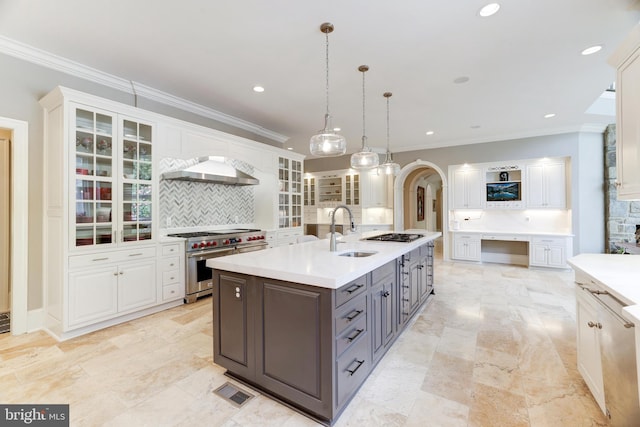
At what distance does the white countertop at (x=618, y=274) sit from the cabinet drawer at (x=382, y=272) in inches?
49.0

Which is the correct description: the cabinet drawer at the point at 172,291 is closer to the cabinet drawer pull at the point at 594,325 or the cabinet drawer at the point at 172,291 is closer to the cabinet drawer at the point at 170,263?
the cabinet drawer at the point at 170,263

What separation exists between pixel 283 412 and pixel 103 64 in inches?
151

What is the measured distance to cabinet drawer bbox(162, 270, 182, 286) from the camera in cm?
357

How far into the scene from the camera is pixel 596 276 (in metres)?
1.62

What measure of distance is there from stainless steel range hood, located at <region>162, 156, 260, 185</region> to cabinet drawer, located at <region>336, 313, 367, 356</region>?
3.06 m

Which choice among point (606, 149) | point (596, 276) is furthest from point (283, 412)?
point (606, 149)

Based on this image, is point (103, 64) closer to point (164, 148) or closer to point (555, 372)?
point (164, 148)

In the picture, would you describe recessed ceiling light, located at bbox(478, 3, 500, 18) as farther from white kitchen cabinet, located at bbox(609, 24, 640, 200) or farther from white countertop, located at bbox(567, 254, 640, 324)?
white countertop, located at bbox(567, 254, 640, 324)

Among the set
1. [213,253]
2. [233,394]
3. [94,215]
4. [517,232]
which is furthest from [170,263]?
[517,232]

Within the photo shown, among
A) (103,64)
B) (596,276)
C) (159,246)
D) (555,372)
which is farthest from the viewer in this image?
(159,246)

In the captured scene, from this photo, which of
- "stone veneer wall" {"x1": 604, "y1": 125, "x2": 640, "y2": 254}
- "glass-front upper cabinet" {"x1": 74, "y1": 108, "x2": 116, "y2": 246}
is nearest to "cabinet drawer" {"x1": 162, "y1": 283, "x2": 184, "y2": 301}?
"glass-front upper cabinet" {"x1": 74, "y1": 108, "x2": 116, "y2": 246}

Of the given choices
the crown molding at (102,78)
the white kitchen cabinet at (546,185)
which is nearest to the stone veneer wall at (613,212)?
the white kitchen cabinet at (546,185)

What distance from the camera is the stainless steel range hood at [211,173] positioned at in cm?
384

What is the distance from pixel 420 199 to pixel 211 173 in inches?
328
